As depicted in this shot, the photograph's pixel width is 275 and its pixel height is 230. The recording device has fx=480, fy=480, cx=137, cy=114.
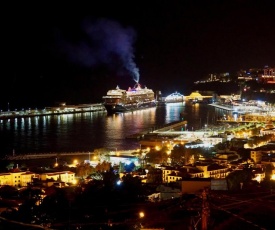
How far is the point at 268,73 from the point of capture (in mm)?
21375

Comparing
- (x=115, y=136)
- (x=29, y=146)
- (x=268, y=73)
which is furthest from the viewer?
(x=268, y=73)

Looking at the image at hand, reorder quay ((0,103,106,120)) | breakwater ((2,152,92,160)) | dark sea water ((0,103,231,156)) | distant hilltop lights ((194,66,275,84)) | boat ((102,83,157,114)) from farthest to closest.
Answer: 1. distant hilltop lights ((194,66,275,84))
2. boat ((102,83,157,114))
3. quay ((0,103,106,120))
4. dark sea water ((0,103,231,156))
5. breakwater ((2,152,92,160))

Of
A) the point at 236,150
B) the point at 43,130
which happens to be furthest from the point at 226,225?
the point at 43,130

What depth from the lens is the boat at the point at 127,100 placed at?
14.5 metres

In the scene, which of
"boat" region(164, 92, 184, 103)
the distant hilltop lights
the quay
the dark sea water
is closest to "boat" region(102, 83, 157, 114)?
the quay

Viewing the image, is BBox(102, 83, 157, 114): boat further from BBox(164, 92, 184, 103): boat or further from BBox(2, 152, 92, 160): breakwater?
BBox(2, 152, 92, 160): breakwater

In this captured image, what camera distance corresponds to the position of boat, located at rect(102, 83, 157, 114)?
14.5 metres

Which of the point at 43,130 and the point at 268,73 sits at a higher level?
the point at 268,73

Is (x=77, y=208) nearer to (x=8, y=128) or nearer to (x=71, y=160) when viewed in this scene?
(x=71, y=160)

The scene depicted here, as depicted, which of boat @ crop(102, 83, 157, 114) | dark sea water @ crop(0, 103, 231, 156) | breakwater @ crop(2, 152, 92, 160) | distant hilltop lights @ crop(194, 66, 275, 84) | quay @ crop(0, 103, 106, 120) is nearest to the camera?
breakwater @ crop(2, 152, 92, 160)

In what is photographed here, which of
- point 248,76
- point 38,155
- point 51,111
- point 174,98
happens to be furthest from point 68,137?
point 248,76

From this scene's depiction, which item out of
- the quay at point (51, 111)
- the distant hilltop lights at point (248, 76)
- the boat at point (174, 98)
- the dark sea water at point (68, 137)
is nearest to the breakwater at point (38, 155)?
the dark sea water at point (68, 137)

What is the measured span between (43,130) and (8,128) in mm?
1041

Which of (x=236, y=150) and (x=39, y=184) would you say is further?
(x=236, y=150)
